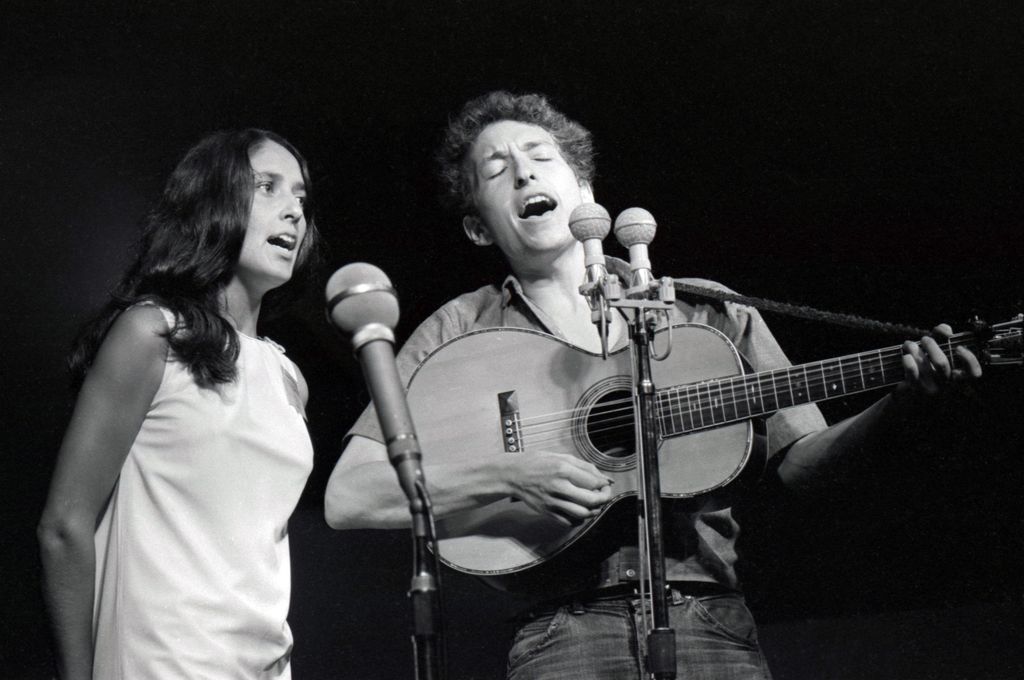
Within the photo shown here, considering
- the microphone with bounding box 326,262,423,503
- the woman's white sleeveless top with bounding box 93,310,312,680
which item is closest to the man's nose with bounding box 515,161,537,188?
the woman's white sleeveless top with bounding box 93,310,312,680

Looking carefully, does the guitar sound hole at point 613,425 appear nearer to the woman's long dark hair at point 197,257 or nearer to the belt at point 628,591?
the belt at point 628,591

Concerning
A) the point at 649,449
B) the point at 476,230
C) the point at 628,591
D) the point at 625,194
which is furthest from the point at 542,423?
the point at 625,194

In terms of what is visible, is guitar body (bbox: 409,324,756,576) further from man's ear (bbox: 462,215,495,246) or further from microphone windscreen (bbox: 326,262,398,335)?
microphone windscreen (bbox: 326,262,398,335)

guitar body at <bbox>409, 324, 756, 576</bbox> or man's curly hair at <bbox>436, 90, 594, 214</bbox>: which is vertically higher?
man's curly hair at <bbox>436, 90, 594, 214</bbox>

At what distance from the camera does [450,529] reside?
2121 millimetres

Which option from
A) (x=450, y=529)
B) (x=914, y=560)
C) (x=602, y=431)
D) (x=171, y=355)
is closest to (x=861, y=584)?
(x=914, y=560)

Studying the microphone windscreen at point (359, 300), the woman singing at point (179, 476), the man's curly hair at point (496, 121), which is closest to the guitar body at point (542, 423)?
the woman singing at point (179, 476)

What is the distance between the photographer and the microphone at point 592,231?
187cm

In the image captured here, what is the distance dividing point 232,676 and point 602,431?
888 millimetres

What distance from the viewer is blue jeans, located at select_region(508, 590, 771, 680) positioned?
6.49 ft

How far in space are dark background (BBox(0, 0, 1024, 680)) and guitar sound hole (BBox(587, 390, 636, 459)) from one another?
51 centimetres

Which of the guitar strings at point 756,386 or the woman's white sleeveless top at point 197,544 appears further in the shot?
the guitar strings at point 756,386

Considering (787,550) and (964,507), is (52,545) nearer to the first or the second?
(787,550)

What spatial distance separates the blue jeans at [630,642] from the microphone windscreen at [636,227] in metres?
0.74
